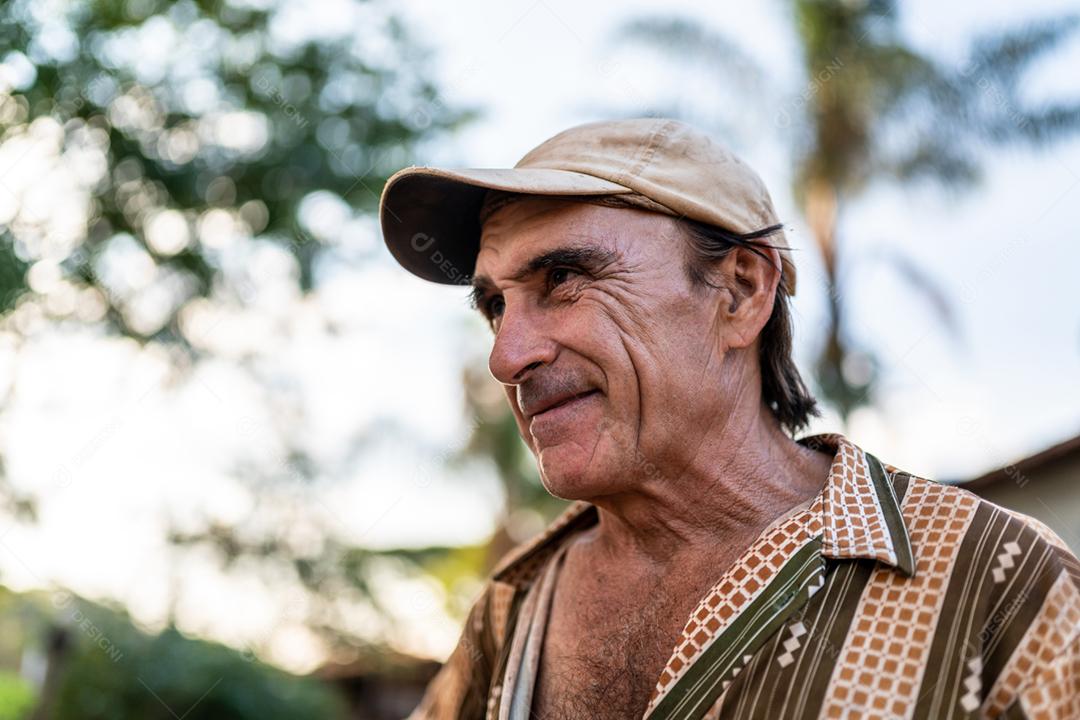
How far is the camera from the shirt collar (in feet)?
6.19

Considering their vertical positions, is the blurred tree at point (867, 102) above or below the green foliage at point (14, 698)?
above

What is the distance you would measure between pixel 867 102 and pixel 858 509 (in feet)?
51.3

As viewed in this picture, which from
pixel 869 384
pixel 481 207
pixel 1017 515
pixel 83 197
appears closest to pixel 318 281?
pixel 83 197

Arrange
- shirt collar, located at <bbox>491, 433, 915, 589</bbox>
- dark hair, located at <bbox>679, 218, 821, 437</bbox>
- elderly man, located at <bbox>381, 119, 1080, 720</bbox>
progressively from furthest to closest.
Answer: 1. dark hair, located at <bbox>679, 218, 821, 437</bbox>
2. shirt collar, located at <bbox>491, 433, 915, 589</bbox>
3. elderly man, located at <bbox>381, 119, 1080, 720</bbox>

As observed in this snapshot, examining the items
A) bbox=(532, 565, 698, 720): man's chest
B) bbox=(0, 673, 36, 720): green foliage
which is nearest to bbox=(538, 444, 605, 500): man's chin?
bbox=(532, 565, 698, 720): man's chest

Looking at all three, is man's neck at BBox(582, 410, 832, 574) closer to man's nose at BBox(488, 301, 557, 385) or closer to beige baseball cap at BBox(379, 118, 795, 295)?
man's nose at BBox(488, 301, 557, 385)

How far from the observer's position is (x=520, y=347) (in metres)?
2.21

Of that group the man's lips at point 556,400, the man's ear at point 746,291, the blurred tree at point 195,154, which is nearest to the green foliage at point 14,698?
the blurred tree at point 195,154

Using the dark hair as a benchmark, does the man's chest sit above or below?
below

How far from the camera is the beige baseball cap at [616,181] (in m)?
2.24

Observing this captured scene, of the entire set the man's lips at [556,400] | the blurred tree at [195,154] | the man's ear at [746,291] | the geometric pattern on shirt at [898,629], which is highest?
the man's ear at [746,291]

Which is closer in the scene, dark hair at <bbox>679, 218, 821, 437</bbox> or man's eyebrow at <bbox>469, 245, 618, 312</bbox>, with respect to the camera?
man's eyebrow at <bbox>469, 245, 618, 312</bbox>

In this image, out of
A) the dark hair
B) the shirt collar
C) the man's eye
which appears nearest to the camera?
the shirt collar

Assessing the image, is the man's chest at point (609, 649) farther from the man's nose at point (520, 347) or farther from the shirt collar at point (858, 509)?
the man's nose at point (520, 347)
